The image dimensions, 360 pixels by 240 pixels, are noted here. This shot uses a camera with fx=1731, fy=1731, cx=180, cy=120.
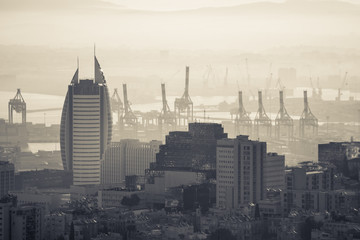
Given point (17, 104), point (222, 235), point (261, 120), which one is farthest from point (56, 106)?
point (222, 235)

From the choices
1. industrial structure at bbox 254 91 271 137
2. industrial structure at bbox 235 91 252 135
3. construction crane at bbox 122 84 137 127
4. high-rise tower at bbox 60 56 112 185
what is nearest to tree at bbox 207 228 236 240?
high-rise tower at bbox 60 56 112 185

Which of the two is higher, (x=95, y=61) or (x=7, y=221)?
(x=95, y=61)

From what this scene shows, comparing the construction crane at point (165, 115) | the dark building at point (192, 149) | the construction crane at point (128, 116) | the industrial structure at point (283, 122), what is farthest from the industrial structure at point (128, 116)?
the dark building at point (192, 149)

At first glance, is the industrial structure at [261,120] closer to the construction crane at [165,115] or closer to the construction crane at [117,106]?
the construction crane at [165,115]

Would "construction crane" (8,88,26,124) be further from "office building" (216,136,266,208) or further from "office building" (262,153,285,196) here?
"office building" (216,136,266,208)

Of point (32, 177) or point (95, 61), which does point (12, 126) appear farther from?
point (32, 177)

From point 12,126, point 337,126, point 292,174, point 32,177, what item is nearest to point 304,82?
point 337,126
